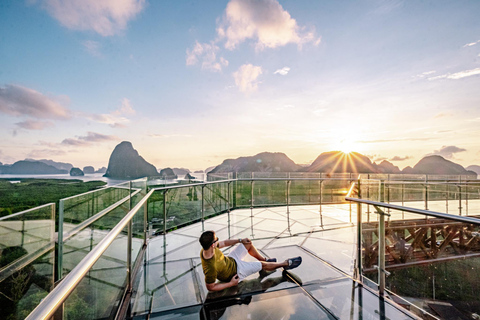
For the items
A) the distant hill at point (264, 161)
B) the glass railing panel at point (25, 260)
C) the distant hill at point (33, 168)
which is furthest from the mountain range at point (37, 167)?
the glass railing panel at point (25, 260)

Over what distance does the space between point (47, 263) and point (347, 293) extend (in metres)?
5.32

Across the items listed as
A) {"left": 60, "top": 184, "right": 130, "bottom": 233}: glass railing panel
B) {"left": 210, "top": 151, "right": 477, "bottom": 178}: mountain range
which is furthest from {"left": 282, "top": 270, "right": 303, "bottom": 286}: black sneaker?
{"left": 210, "top": 151, "right": 477, "bottom": 178}: mountain range

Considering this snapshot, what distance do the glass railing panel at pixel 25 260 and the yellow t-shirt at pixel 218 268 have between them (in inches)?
139

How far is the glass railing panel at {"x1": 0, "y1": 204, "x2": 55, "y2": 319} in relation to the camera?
Result: 445 cm

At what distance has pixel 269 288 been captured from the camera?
7.97ft

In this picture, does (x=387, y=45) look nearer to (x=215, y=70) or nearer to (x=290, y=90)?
(x=290, y=90)

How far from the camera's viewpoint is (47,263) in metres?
4.52

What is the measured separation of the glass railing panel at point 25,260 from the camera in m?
4.45

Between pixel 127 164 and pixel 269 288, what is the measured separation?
142 metres

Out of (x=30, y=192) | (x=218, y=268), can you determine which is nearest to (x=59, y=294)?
(x=218, y=268)

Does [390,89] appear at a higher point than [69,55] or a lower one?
lower

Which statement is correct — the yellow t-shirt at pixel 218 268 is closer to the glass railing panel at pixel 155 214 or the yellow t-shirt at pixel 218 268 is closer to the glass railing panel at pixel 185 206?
the glass railing panel at pixel 155 214

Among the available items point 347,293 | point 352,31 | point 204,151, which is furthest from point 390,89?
point 204,151

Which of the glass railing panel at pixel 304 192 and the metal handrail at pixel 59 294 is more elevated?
the metal handrail at pixel 59 294
